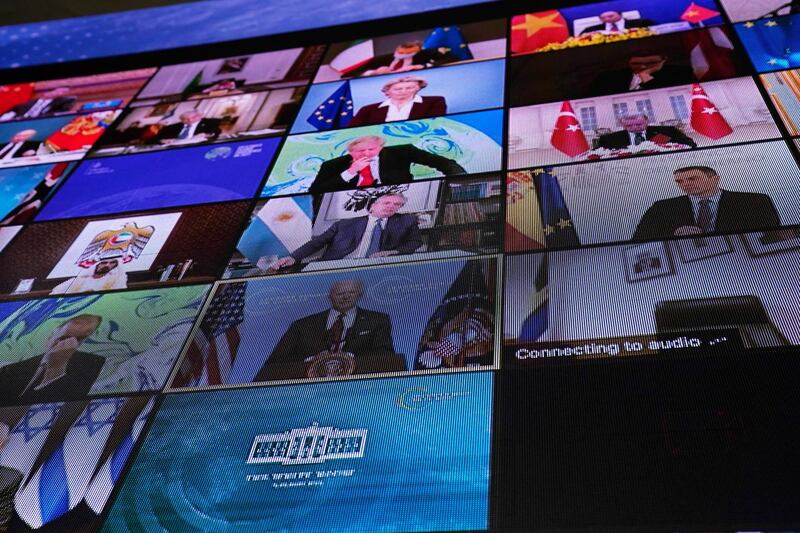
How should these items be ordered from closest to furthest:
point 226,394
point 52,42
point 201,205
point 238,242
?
point 226,394 < point 238,242 < point 201,205 < point 52,42

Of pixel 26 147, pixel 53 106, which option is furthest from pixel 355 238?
pixel 53 106

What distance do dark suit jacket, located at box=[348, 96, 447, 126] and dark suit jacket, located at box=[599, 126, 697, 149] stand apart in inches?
42.0

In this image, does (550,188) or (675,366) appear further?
(550,188)

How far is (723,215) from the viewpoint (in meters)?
3.86

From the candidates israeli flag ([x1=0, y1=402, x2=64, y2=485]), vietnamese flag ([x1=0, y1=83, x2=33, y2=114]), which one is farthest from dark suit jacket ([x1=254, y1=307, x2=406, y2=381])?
vietnamese flag ([x1=0, y1=83, x2=33, y2=114])

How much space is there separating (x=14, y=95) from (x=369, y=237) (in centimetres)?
374

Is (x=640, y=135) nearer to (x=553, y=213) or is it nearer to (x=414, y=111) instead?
(x=553, y=213)

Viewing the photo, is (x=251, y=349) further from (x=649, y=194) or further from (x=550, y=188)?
(x=649, y=194)

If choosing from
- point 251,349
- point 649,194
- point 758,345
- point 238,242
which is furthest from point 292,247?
point 758,345

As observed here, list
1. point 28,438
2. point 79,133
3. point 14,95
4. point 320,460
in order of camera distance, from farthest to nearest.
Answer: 1. point 14,95
2. point 79,133
3. point 28,438
4. point 320,460

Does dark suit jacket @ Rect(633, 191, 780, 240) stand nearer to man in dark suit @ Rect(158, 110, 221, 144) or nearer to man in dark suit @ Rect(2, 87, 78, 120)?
man in dark suit @ Rect(158, 110, 221, 144)

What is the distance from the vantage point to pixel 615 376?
125 inches

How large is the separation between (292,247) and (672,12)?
3185 millimetres

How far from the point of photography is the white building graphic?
10.2 feet
